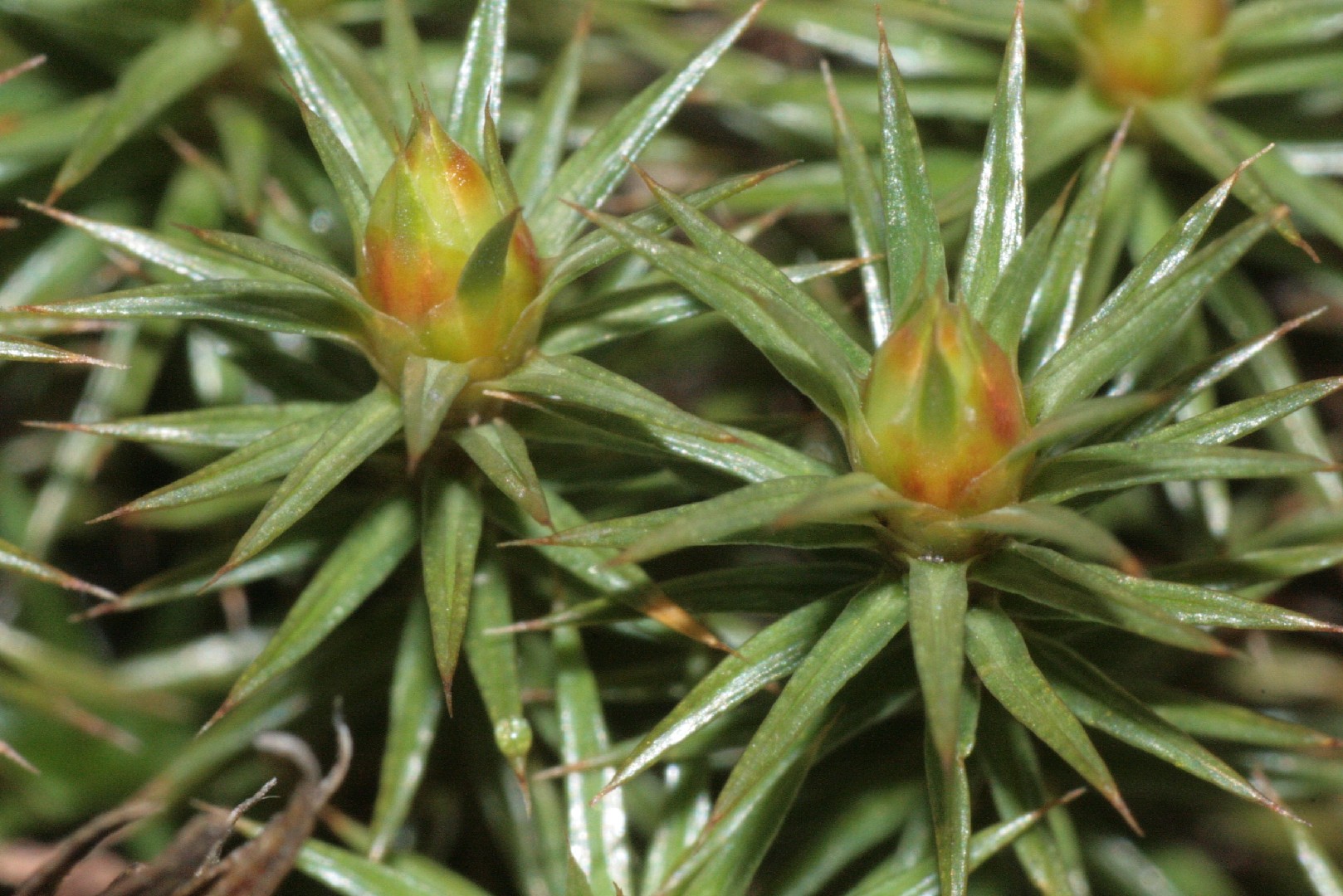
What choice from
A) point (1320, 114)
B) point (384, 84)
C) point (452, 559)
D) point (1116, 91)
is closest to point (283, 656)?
point (452, 559)

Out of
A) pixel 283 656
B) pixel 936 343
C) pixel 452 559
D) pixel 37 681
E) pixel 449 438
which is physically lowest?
pixel 37 681

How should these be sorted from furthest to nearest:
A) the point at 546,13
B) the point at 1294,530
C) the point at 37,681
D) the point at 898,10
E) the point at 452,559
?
the point at 546,13
the point at 37,681
the point at 898,10
the point at 1294,530
the point at 452,559

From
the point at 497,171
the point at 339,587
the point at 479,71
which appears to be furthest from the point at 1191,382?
the point at 339,587

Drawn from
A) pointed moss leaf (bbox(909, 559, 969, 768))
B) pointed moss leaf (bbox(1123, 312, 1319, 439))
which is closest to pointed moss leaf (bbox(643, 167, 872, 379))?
pointed moss leaf (bbox(909, 559, 969, 768))

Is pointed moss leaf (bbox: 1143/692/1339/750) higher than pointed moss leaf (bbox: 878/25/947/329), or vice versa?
pointed moss leaf (bbox: 878/25/947/329)

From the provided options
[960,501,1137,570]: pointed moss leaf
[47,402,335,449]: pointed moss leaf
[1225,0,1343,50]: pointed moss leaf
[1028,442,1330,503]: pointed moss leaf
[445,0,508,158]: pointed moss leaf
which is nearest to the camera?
[960,501,1137,570]: pointed moss leaf

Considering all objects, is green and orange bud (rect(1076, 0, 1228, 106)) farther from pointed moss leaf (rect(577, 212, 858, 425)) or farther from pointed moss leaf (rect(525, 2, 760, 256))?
pointed moss leaf (rect(577, 212, 858, 425))

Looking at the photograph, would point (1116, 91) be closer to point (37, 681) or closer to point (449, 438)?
point (449, 438)

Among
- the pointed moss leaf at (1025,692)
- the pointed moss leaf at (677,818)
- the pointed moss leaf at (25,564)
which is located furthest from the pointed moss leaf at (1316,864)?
the pointed moss leaf at (25,564)
